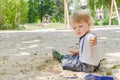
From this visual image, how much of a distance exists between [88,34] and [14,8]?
10.4 m

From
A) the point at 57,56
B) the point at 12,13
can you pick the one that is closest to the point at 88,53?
the point at 57,56

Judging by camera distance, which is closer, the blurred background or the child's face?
the child's face

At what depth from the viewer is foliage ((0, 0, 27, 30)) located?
41.4 feet

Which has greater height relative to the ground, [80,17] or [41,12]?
[80,17]

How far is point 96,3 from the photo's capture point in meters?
18.2

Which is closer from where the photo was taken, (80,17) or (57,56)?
(80,17)

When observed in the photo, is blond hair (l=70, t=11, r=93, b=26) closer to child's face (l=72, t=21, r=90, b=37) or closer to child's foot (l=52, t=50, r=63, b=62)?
child's face (l=72, t=21, r=90, b=37)

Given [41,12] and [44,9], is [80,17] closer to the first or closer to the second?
[41,12]

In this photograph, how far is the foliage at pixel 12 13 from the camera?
12.6 metres

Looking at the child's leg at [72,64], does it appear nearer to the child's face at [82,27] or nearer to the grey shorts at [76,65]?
the grey shorts at [76,65]

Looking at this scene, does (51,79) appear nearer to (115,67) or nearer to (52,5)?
(115,67)

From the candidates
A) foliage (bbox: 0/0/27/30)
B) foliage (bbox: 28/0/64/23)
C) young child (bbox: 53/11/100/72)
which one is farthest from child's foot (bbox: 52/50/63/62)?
foliage (bbox: 28/0/64/23)

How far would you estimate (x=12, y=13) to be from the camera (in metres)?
13.0

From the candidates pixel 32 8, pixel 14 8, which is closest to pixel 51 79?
pixel 14 8
